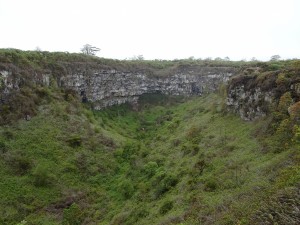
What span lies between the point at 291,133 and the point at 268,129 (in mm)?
2995

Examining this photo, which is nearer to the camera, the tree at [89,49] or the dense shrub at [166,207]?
the dense shrub at [166,207]

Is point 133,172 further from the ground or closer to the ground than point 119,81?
closer to the ground

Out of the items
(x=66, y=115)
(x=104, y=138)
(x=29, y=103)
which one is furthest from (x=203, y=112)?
(x=29, y=103)

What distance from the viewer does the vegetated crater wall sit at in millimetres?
40175

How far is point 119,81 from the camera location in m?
54.1

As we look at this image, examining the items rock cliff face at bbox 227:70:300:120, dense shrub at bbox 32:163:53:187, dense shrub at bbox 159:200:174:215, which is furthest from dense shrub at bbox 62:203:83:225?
rock cliff face at bbox 227:70:300:120

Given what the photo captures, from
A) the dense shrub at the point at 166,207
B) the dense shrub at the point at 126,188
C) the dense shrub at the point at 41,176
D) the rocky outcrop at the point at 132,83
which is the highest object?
the rocky outcrop at the point at 132,83

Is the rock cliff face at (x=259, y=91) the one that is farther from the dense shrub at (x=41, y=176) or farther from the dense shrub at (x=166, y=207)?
the dense shrub at (x=41, y=176)

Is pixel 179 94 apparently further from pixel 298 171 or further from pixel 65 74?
pixel 298 171

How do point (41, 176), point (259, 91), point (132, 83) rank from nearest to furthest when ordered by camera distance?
point (41, 176) → point (259, 91) → point (132, 83)

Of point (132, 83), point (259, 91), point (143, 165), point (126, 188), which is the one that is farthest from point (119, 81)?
point (259, 91)

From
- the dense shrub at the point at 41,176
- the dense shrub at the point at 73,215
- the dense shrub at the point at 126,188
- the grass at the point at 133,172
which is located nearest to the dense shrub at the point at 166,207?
the grass at the point at 133,172

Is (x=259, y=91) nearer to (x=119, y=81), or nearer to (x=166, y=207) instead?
(x=166, y=207)

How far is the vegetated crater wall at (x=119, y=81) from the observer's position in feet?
132
